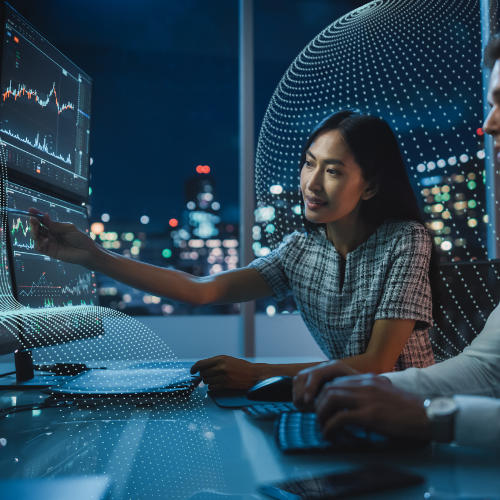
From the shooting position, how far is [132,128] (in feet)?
10.5

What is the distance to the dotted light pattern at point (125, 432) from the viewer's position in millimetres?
479

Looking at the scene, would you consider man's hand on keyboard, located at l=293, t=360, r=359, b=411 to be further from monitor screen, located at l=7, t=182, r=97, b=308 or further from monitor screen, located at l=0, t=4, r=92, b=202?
monitor screen, located at l=0, t=4, r=92, b=202

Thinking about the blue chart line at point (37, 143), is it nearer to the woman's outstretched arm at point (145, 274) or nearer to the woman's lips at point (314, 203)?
the woman's outstretched arm at point (145, 274)

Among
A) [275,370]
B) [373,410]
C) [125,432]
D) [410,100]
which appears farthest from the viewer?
[410,100]

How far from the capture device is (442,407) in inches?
22.4

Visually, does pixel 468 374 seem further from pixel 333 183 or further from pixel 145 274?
pixel 145 274

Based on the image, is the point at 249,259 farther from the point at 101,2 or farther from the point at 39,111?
the point at 101,2

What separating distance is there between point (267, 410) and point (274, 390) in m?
0.06

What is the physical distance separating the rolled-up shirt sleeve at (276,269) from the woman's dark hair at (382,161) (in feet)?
1.15

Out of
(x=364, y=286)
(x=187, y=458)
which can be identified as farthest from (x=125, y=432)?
(x=364, y=286)

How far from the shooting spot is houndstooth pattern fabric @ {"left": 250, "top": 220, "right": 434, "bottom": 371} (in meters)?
1.13

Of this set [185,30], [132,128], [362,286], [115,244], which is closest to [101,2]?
[185,30]

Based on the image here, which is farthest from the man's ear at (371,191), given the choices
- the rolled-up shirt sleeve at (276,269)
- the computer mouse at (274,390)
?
the computer mouse at (274,390)

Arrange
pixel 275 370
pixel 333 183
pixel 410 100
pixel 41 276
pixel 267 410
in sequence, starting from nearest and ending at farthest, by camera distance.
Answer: pixel 267 410 → pixel 275 370 → pixel 41 276 → pixel 333 183 → pixel 410 100
